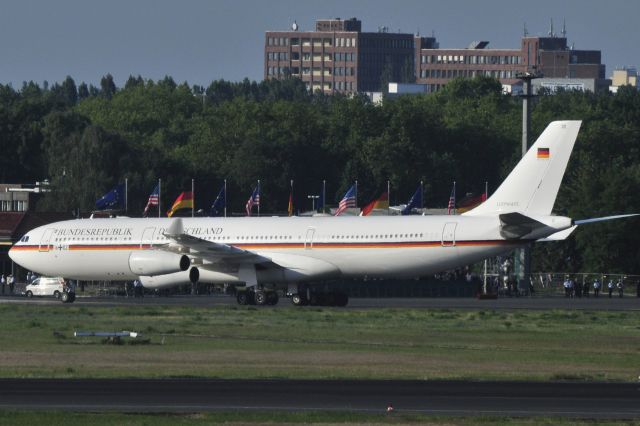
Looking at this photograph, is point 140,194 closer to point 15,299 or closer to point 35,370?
point 15,299

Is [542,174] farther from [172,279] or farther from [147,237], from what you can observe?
[147,237]

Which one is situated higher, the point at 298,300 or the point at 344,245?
the point at 344,245

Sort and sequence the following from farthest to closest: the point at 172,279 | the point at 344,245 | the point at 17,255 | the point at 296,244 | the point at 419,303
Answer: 1. the point at 17,255
2. the point at 419,303
3. the point at 172,279
4. the point at 296,244
5. the point at 344,245

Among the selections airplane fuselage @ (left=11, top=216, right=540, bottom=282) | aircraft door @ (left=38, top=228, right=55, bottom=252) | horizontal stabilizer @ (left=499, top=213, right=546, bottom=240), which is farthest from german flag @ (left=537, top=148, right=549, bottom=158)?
aircraft door @ (left=38, top=228, right=55, bottom=252)

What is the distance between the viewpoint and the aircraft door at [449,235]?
203 ft

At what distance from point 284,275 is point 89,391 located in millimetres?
35102

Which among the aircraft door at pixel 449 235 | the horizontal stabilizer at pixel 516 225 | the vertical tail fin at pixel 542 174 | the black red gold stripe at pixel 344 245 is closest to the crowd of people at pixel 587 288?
the vertical tail fin at pixel 542 174

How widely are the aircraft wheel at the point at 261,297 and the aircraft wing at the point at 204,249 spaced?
1.49 meters

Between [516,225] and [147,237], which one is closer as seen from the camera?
[516,225]

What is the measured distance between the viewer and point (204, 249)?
64.8 meters

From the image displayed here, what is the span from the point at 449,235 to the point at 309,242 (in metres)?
6.25

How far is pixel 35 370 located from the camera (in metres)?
35.3

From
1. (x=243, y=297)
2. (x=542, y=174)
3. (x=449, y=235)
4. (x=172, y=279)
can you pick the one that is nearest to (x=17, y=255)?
(x=172, y=279)

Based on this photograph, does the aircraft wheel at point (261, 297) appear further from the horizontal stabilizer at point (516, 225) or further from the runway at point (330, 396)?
the runway at point (330, 396)
